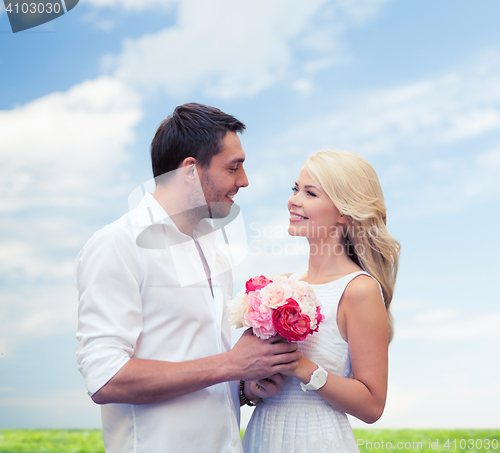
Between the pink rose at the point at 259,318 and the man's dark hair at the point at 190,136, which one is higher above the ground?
the man's dark hair at the point at 190,136

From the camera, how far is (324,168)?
3.11 meters

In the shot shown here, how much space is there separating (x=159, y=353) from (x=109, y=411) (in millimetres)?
463

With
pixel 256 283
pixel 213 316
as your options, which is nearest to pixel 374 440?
pixel 213 316

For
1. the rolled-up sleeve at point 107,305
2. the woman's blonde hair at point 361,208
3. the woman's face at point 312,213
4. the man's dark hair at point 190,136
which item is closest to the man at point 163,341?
the rolled-up sleeve at point 107,305

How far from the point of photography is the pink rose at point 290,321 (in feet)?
7.92

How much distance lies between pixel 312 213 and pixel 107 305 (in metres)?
1.42

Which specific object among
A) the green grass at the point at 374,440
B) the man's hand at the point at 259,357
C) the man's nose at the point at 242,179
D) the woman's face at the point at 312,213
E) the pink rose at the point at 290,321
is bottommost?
the green grass at the point at 374,440

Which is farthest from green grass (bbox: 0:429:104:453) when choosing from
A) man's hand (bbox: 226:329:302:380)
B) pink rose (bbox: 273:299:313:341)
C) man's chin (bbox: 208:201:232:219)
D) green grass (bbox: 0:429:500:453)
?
pink rose (bbox: 273:299:313:341)

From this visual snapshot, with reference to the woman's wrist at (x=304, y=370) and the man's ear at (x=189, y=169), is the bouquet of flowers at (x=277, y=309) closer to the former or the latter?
the woman's wrist at (x=304, y=370)

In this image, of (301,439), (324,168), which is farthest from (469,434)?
(324,168)

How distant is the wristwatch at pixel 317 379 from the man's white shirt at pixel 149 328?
Result: 19.3 inches

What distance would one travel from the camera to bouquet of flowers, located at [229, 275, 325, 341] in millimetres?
2432

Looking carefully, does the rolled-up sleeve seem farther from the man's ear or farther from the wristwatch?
the wristwatch

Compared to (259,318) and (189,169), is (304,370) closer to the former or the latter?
(259,318)
